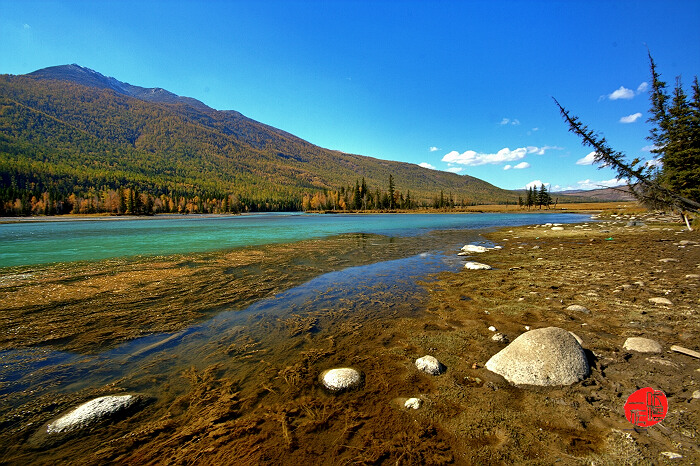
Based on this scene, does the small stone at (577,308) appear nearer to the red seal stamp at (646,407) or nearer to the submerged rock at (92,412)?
the red seal stamp at (646,407)

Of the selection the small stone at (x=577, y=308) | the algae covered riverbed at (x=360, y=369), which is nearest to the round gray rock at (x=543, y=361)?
the algae covered riverbed at (x=360, y=369)

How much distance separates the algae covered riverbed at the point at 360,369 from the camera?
10.6 ft

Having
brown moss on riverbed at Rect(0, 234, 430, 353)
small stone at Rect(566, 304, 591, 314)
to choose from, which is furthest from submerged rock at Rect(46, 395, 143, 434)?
small stone at Rect(566, 304, 591, 314)

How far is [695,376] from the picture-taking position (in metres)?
3.98

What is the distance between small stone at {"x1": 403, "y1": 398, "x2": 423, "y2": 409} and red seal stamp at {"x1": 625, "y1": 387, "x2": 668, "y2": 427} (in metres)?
2.59

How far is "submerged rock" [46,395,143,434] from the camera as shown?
3678 mm

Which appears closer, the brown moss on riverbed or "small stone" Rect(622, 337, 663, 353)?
"small stone" Rect(622, 337, 663, 353)

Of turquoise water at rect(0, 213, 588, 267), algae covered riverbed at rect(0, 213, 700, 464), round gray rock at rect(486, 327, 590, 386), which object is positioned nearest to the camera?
algae covered riverbed at rect(0, 213, 700, 464)

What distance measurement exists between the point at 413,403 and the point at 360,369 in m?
1.29

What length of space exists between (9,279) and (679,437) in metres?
20.9

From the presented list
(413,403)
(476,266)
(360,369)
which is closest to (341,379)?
(360,369)

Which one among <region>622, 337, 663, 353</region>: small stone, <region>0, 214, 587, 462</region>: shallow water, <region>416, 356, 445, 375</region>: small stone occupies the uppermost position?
<region>622, 337, 663, 353</region>: small stone

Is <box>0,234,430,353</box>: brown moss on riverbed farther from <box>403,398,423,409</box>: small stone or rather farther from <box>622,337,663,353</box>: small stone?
<box>622,337,663,353</box>: small stone

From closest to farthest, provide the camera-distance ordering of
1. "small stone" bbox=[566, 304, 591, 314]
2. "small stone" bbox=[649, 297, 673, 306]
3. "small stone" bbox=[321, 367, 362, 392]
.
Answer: "small stone" bbox=[321, 367, 362, 392] < "small stone" bbox=[649, 297, 673, 306] < "small stone" bbox=[566, 304, 591, 314]
